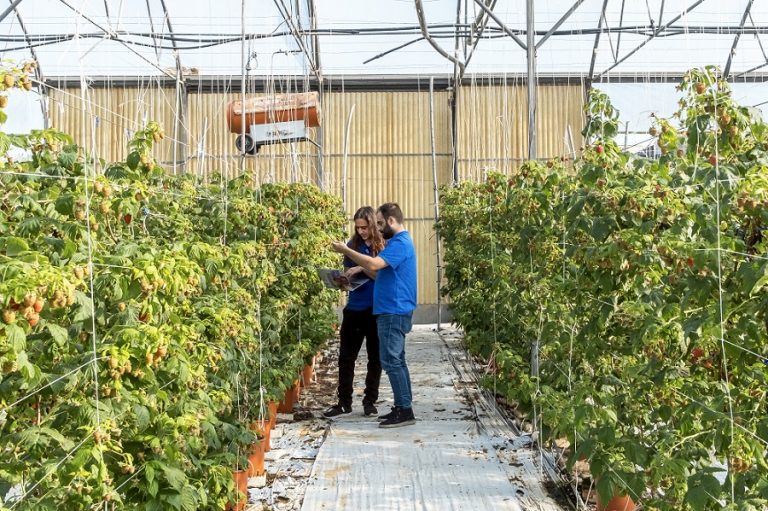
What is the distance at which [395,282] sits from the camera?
5.62 metres

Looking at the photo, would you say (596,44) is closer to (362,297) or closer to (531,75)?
(531,75)

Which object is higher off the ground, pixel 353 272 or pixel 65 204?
pixel 65 204

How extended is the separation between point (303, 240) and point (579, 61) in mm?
9713

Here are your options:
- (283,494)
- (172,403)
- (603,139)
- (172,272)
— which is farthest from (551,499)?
(172,272)

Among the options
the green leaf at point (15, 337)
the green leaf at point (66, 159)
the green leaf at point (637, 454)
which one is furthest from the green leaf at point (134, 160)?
the green leaf at point (637, 454)

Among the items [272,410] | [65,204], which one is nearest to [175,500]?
[65,204]

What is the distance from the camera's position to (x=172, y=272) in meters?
2.57

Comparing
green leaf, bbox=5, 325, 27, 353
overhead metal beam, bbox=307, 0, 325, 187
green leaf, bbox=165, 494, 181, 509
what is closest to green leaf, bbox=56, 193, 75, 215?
green leaf, bbox=5, 325, 27, 353

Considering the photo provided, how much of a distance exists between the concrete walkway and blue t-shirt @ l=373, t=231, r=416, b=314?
2.82 feet

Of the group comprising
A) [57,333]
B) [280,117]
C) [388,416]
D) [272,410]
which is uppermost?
[280,117]

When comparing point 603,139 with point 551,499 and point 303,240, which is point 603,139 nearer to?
point 551,499

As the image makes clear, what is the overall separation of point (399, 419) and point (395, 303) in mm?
826

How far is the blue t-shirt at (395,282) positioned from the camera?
560 cm

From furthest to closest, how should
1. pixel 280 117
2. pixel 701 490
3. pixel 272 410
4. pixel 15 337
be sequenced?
pixel 280 117, pixel 272 410, pixel 701 490, pixel 15 337
